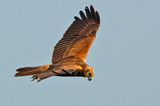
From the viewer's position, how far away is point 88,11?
68.5ft

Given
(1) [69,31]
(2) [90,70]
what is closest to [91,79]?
(2) [90,70]

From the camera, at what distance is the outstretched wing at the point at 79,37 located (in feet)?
65.4

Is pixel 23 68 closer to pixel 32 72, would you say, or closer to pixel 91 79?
pixel 32 72

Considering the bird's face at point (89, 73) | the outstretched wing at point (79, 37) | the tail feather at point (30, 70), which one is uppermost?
the outstretched wing at point (79, 37)

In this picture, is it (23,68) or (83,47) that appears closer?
(23,68)

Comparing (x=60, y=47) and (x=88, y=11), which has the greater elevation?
(x=88, y=11)

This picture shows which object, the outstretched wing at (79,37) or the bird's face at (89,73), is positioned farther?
the outstretched wing at (79,37)

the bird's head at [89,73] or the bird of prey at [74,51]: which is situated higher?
the bird of prey at [74,51]

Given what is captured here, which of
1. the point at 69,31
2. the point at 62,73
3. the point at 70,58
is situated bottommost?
the point at 62,73

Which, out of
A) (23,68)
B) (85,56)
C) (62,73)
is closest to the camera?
(62,73)

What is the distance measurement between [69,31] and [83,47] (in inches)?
34.0

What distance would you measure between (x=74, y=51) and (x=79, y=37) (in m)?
0.78

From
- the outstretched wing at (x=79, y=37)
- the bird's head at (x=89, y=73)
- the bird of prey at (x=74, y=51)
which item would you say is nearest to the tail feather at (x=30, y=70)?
the bird of prey at (x=74, y=51)

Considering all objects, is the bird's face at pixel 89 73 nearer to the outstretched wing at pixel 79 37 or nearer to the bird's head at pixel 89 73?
the bird's head at pixel 89 73
